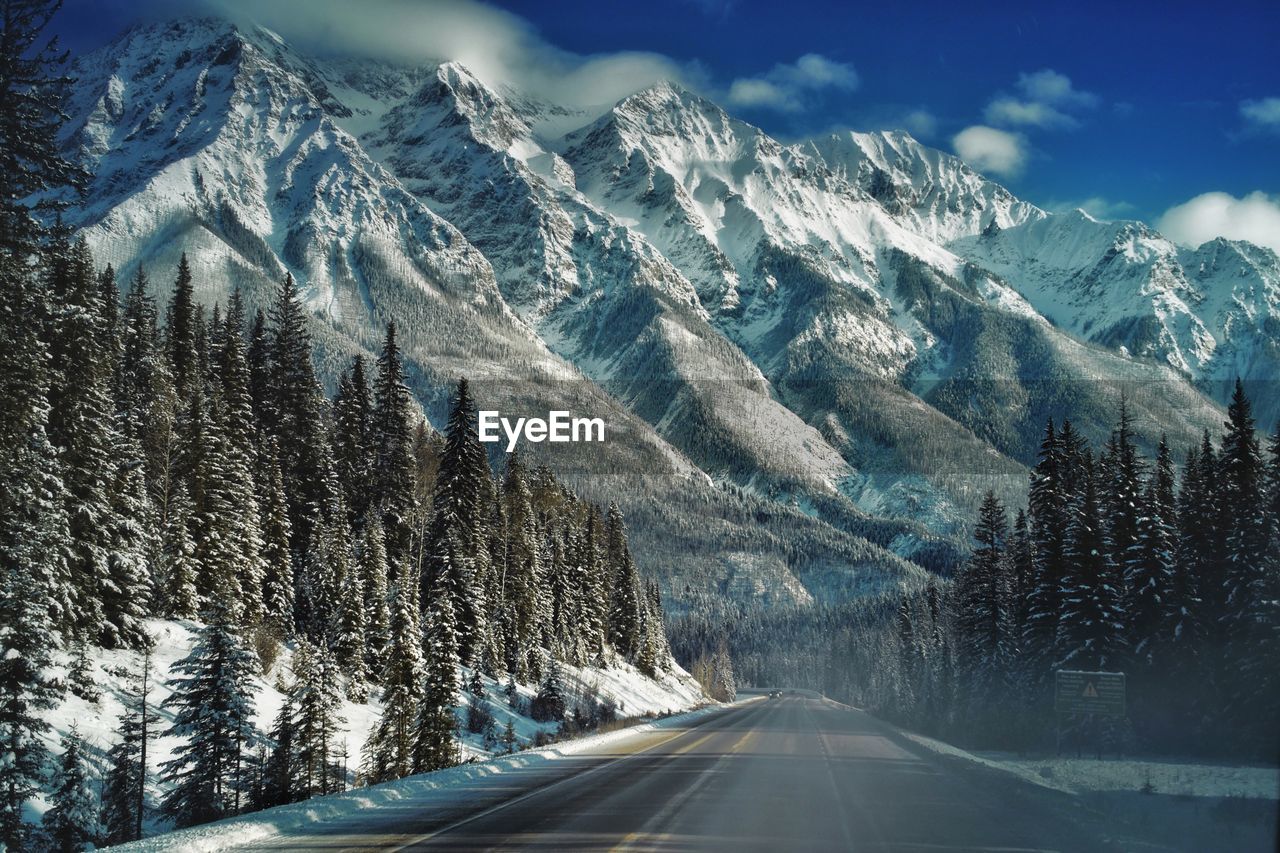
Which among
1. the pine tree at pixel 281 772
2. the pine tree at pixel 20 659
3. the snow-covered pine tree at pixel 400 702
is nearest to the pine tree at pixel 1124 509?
the snow-covered pine tree at pixel 400 702

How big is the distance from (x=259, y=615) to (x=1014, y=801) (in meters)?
33.8

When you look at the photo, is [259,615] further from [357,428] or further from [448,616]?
[357,428]

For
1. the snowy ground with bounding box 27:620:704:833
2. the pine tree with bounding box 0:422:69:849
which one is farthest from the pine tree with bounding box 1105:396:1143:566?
the pine tree with bounding box 0:422:69:849

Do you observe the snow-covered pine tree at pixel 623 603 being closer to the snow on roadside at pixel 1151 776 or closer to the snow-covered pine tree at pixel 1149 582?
the snow-covered pine tree at pixel 1149 582

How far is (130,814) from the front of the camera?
21.8 meters

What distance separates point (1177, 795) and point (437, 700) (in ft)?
65.3

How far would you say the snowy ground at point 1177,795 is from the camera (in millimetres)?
16922

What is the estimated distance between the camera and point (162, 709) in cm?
2927

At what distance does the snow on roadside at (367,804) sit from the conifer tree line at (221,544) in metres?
2.31

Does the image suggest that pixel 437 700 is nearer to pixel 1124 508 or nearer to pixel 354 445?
pixel 1124 508

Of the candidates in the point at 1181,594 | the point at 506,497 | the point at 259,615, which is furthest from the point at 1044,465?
the point at 259,615

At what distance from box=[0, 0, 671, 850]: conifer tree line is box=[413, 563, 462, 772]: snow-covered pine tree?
0.27ft

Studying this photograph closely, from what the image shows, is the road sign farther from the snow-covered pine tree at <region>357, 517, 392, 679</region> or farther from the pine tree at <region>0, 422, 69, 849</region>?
the pine tree at <region>0, 422, 69, 849</region>

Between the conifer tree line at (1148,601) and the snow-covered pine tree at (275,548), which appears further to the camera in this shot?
the snow-covered pine tree at (275,548)
